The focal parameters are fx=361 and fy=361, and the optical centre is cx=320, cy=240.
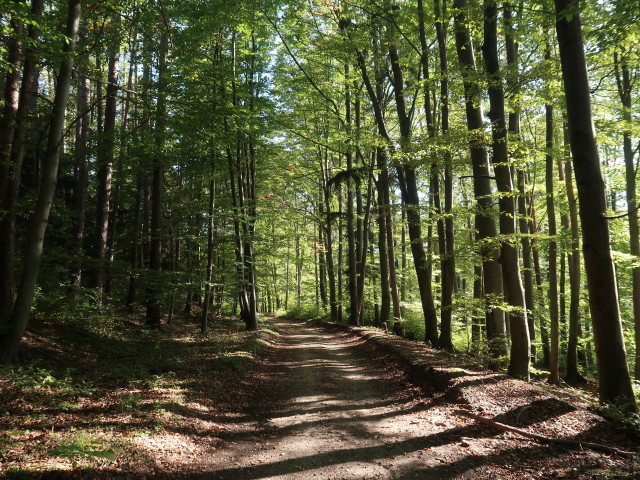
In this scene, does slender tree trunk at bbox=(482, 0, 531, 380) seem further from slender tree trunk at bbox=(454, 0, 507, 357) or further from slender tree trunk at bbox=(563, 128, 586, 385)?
slender tree trunk at bbox=(563, 128, 586, 385)

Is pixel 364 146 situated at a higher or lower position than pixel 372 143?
higher

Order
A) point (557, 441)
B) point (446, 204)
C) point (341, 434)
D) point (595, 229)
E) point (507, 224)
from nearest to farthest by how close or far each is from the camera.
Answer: point (557, 441) < point (595, 229) < point (341, 434) < point (507, 224) < point (446, 204)

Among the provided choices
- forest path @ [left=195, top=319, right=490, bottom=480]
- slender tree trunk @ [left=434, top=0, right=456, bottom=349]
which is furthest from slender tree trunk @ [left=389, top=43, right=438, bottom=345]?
forest path @ [left=195, top=319, right=490, bottom=480]

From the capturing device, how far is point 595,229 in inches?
Answer: 213

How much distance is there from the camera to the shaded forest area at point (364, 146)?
6.37m

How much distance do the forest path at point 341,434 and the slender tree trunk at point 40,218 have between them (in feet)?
13.7

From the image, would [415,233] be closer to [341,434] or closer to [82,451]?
[341,434]

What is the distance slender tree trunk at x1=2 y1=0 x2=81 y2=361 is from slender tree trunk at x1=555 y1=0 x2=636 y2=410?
820cm

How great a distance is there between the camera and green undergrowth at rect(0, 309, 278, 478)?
4.02 m

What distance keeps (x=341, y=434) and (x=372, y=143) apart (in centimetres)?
956

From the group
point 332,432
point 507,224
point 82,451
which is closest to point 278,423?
point 332,432

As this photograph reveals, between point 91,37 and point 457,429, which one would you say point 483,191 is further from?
point 91,37

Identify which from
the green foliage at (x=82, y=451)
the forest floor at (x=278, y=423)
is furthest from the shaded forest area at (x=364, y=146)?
the green foliage at (x=82, y=451)

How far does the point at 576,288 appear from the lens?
11180 mm
